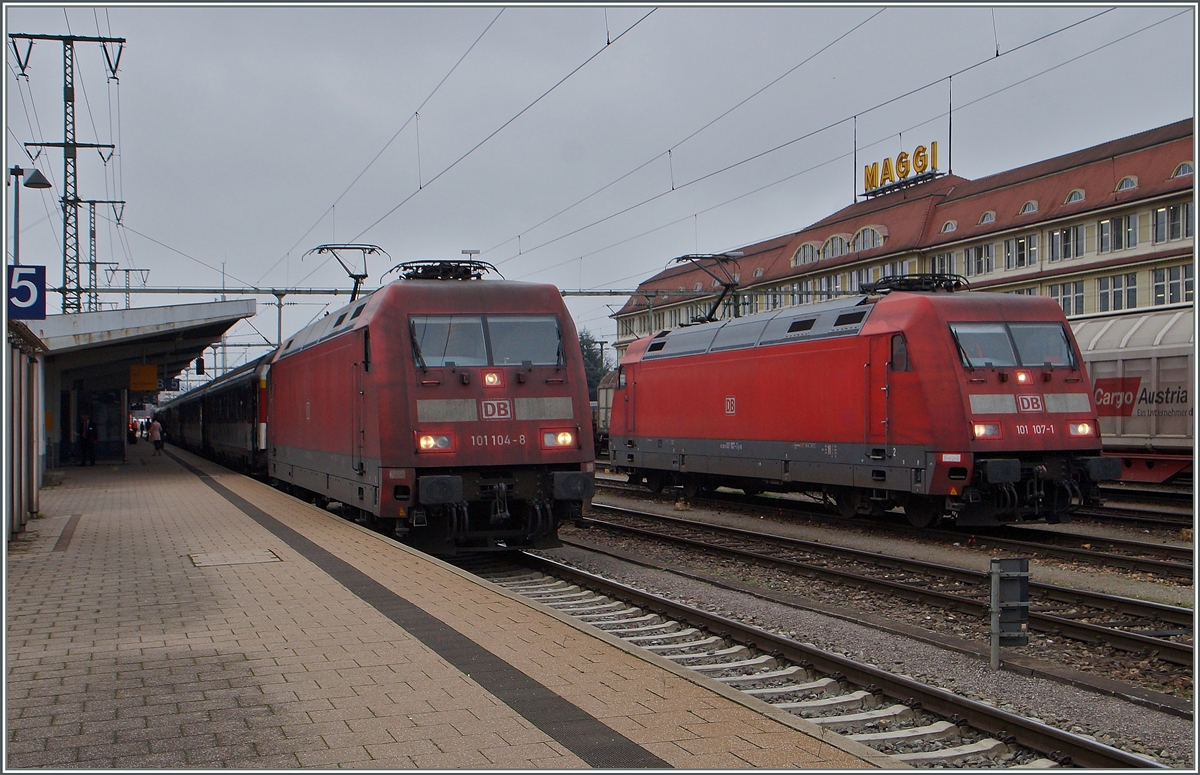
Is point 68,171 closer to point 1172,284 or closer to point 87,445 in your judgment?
point 87,445

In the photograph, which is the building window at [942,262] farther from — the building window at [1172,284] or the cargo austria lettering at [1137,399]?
the cargo austria lettering at [1137,399]

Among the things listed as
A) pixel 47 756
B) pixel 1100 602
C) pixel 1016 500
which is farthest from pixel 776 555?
pixel 47 756

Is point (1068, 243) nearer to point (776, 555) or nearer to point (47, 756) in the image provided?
point (776, 555)

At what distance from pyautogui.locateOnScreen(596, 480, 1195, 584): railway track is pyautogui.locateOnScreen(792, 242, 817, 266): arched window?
5257 cm

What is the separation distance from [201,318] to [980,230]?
45.0 meters

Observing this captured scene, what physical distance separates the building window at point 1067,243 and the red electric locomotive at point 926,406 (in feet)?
132

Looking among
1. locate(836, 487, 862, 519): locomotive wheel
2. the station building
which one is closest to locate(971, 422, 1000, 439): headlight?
locate(836, 487, 862, 519): locomotive wheel

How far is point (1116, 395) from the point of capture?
20484 millimetres

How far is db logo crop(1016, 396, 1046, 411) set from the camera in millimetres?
13775

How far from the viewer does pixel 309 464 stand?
16719 mm

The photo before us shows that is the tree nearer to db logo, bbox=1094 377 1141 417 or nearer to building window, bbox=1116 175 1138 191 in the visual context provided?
building window, bbox=1116 175 1138 191

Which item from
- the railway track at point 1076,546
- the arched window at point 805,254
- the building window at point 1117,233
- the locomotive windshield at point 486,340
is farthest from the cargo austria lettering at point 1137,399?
the arched window at point 805,254

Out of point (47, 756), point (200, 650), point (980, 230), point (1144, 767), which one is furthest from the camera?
point (980, 230)

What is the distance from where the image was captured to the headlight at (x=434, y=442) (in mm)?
11633
